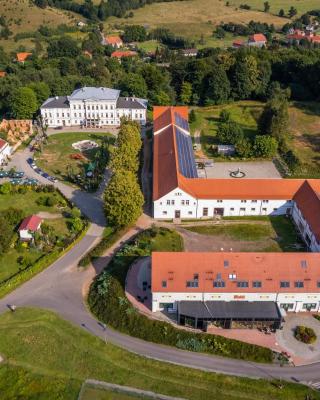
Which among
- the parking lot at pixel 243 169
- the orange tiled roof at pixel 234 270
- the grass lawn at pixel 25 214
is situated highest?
the orange tiled roof at pixel 234 270

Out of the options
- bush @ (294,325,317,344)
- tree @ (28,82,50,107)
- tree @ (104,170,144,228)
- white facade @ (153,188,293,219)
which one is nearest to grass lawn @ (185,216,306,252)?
white facade @ (153,188,293,219)

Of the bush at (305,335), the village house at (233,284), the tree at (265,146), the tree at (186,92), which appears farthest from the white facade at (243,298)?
the tree at (186,92)

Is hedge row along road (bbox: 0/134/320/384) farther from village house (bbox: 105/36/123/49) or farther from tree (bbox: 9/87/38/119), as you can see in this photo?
village house (bbox: 105/36/123/49)

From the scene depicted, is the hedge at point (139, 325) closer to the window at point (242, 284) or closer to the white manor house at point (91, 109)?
the window at point (242, 284)

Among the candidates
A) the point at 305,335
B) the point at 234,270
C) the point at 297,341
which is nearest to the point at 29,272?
the point at 234,270

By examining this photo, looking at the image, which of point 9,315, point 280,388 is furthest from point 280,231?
point 9,315

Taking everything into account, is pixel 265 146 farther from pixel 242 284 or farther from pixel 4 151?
pixel 4 151
